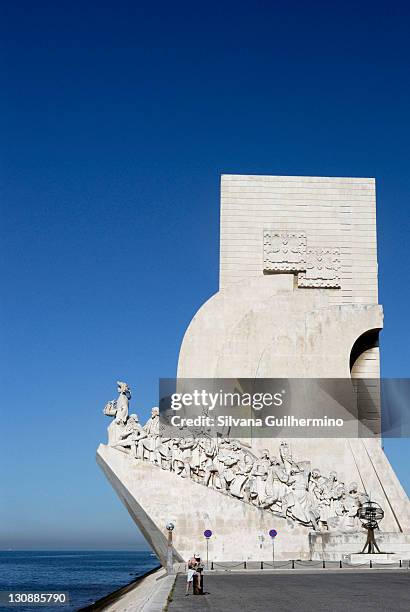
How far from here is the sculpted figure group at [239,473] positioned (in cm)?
1515

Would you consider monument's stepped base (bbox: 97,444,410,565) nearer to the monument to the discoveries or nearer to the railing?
the monument to the discoveries

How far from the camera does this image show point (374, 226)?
66.4 ft

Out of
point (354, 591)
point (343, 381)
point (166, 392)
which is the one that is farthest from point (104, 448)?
point (354, 591)

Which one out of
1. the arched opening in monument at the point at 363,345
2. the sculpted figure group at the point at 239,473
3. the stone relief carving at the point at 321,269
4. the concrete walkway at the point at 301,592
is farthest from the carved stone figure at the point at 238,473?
the stone relief carving at the point at 321,269

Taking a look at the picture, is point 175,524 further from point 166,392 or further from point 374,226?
point 374,226

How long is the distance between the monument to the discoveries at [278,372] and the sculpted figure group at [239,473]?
0.02 meters

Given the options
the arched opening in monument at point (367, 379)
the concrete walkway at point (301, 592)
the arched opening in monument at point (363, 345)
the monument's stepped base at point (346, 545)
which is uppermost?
the arched opening in monument at point (363, 345)

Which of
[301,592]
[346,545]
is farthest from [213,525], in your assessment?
[301,592]

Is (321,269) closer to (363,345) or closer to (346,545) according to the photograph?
(363,345)

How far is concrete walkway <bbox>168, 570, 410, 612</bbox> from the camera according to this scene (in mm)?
8234

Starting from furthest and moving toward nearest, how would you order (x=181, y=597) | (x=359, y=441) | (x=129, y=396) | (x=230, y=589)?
(x=359, y=441) < (x=129, y=396) < (x=230, y=589) < (x=181, y=597)

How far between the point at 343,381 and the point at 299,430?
141 centimetres

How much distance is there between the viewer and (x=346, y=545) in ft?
48.8

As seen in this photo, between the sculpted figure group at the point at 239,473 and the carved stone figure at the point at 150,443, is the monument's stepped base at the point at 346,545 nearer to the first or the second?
the sculpted figure group at the point at 239,473
